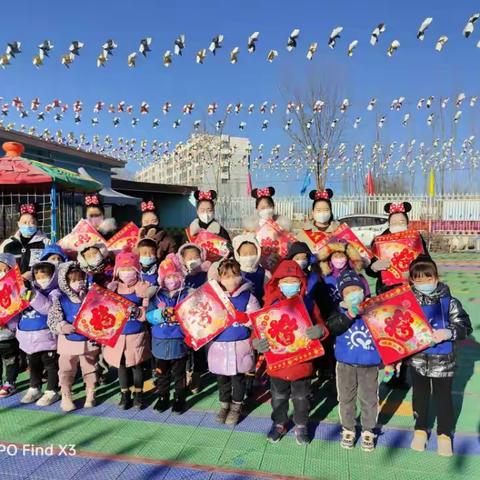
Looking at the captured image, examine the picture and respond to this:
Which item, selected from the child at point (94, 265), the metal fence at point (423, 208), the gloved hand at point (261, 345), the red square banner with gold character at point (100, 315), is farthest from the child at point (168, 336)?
the metal fence at point (423, 208)

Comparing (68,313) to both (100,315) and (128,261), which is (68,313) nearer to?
(100,315)

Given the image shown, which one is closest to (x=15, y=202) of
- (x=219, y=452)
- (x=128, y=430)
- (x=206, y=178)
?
(x=128, y=430)

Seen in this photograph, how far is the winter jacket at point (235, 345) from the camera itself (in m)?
3.46

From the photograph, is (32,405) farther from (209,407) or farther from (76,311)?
(209,407)

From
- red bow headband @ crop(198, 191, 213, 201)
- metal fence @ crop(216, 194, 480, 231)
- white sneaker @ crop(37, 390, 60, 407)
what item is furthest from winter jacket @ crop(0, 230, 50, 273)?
metal fence @ crop(216, 194, 480, 231)

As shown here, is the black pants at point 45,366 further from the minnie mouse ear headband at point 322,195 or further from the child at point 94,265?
the minnie mouse ear headband at point 322,195

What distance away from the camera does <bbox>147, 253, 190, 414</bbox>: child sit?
3658 mm

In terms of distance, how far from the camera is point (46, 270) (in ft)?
12.9

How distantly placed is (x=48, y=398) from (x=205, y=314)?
71.0 inches

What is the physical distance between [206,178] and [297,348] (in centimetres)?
2403

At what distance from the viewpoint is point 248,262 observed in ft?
12.4

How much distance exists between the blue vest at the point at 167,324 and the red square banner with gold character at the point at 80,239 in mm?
1423

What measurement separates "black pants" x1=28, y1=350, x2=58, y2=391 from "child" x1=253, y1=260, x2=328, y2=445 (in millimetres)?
2058

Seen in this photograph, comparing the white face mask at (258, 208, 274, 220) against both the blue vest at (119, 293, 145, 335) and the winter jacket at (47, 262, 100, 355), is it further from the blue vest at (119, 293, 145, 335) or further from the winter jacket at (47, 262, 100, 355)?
the winter jacket at (47, 262, 100, 355)
